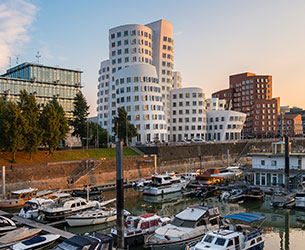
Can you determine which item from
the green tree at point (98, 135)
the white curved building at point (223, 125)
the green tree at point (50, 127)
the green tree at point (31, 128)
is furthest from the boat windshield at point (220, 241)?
the white curved building at point (223, 125)

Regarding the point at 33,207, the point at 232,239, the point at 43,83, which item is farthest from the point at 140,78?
the point at 232,239

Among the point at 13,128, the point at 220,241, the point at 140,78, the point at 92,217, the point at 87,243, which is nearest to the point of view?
the point at 87,243

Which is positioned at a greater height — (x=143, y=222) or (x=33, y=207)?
(x=143, y=222)

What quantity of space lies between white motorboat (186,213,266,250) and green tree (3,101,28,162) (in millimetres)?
41687

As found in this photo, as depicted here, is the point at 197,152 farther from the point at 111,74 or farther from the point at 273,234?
the point at 273,234

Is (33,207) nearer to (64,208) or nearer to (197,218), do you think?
(64,208)

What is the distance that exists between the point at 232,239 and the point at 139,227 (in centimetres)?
938

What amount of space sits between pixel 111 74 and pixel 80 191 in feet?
254

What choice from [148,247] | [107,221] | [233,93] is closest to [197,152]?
[107,221]

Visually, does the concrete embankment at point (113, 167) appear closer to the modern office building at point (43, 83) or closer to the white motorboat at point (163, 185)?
the white motorboat at point (163, 185)

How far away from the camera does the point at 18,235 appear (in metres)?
28.6

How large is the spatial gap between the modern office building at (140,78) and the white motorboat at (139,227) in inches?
2852

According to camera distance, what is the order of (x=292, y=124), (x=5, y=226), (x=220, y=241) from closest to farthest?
(x=220, y=241) < (x=5, y=226) < (x=292, y=124)

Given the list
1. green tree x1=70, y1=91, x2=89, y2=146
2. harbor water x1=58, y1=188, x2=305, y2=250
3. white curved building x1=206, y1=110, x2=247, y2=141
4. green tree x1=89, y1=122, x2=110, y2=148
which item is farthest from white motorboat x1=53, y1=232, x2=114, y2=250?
white curved building x1=206, y1=110, x2=247, y2=141
